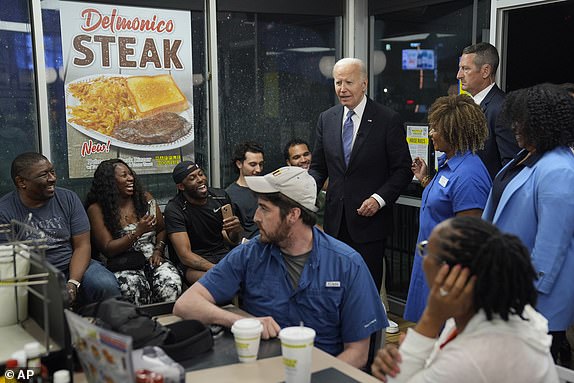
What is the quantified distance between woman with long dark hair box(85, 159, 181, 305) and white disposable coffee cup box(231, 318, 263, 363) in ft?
6.34

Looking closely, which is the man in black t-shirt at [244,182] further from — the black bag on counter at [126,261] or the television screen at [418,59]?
the television screen at [418,59]

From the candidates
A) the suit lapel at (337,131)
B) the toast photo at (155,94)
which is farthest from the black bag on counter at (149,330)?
the toast photo at (155,94)

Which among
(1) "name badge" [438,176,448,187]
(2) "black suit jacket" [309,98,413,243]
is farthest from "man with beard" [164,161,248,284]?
(1) "name badge" [438,176,448,187]

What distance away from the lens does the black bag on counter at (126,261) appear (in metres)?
3.66

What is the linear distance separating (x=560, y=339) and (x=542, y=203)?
55 cm

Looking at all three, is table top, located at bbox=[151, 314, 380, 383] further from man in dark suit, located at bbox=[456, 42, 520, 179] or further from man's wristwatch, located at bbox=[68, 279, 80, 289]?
man in dark suit, located at bbox=[456, 42, 520, 179]

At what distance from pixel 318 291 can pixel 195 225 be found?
1.87 metres

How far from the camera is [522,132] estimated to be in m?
2.44

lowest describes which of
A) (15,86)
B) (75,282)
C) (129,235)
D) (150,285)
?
(150,285)

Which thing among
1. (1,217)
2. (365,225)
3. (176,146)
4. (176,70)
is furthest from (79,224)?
(365,225)

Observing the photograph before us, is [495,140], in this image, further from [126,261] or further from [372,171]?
[126,261]

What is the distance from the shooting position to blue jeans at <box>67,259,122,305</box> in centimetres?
338

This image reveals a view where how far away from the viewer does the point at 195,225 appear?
3.87 metres

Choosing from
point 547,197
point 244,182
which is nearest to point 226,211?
point 244,182
